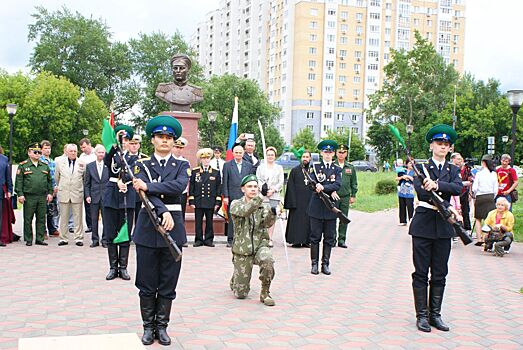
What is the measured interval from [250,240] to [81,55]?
49068 millimetres

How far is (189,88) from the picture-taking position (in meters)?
12.8

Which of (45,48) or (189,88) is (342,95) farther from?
(189,88)

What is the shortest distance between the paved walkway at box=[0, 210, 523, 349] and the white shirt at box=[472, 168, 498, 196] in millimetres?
2121

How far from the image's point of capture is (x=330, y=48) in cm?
8119

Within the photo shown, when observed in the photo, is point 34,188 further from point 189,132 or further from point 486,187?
point 486,187

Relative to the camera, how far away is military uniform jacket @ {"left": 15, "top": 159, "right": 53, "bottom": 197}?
1041 cm

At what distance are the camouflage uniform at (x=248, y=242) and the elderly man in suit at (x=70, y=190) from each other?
480 cm

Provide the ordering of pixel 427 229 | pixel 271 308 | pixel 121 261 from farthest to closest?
pixel 121 261 < pixel 271 308 < pixel 427 229

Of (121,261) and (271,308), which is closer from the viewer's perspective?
(271,308)

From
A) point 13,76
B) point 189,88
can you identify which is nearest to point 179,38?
point 13,76

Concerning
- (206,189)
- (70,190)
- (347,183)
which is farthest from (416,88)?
(70,190)

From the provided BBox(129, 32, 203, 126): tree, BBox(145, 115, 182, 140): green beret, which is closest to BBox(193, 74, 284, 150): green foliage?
BBox(129, 32, 203, 126): tree

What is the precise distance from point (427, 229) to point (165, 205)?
2.75 metres

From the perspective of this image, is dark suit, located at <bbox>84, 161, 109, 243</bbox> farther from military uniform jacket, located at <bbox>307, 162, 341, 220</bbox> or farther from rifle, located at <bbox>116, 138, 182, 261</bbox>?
rifle, located at <bbox>116, 138, 182, 261</bbox>
